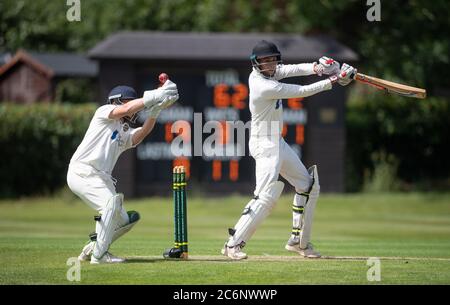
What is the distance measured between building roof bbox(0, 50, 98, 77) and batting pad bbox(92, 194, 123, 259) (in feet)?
76.3

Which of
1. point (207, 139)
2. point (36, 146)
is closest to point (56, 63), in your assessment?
point (36, 146)

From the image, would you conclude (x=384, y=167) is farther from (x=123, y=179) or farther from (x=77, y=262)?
(x=77, y=262)

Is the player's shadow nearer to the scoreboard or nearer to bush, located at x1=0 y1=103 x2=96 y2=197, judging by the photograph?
the scoreboard

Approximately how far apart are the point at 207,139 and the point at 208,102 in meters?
1.00

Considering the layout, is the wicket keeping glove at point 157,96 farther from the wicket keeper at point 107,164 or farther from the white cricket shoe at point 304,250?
the white cricket shoe at point 304,250

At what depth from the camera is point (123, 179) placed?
70.9ft

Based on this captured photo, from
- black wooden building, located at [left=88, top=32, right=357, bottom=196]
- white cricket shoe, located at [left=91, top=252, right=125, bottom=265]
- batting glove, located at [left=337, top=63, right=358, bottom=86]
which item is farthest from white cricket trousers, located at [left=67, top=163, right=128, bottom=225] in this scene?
black wooden building, located at [left=88, top=32, right=357, bottom=196]

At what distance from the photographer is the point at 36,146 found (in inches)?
898

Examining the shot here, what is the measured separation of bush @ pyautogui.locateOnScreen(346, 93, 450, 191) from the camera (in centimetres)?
2453

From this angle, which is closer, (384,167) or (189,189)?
(189,189)

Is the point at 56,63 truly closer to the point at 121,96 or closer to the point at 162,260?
the point at 121,96
